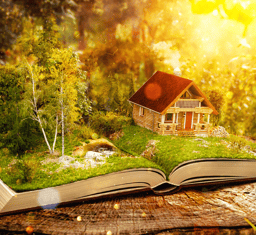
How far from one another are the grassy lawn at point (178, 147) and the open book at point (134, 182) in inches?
12.2

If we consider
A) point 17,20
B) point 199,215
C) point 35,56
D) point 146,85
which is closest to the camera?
point 199,215

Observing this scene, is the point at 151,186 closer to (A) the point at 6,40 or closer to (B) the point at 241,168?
(B) the point at 241,168

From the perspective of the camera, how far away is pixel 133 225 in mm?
6203

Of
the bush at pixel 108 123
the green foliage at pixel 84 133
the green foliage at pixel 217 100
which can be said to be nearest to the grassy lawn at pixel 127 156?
the green foliage at pixel 84 133

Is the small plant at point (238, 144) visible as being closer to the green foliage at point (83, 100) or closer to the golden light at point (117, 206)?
the golden light at point (117, 206)

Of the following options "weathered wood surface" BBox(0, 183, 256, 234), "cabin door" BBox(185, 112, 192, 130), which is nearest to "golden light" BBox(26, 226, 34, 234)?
"weathered wood surface" BBox(0, 183, 256, 234)

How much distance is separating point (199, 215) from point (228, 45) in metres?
7.20

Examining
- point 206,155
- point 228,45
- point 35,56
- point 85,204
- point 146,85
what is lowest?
point 85,204

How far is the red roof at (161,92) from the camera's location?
10203 millimetres

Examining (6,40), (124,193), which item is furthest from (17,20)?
(124,193)

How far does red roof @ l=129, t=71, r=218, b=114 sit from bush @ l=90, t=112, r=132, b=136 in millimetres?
898

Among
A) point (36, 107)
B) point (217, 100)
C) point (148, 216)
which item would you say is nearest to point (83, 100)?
point (36, 107)

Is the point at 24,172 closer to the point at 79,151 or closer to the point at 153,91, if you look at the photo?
the point at 79,151

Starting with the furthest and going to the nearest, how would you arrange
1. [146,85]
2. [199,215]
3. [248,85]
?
[146,85] → [199,215] → [248,85]
